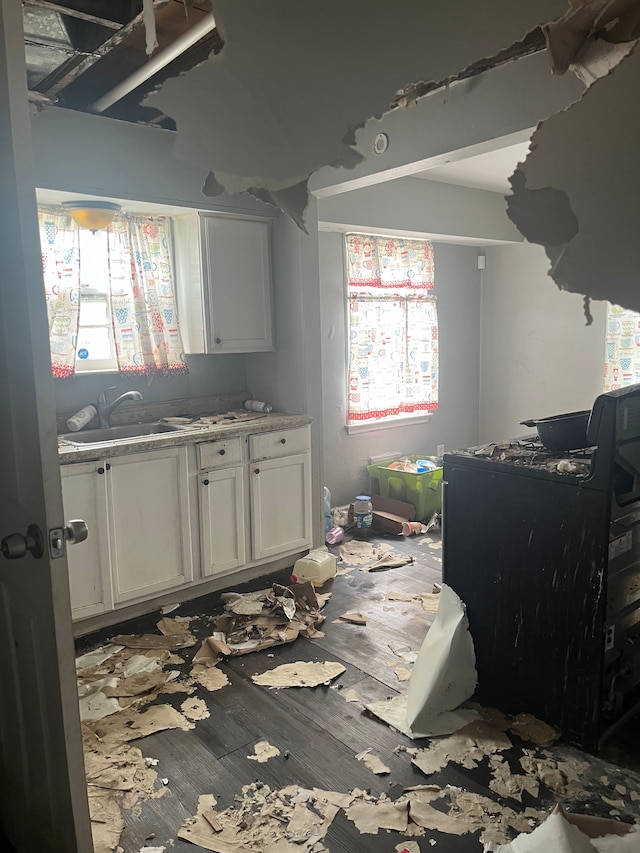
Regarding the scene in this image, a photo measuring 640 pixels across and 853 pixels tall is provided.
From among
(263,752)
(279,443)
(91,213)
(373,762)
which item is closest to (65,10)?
(91,213)

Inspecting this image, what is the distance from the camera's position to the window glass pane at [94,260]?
11.0 feet

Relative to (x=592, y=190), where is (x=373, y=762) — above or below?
below

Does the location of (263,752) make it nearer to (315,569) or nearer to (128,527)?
(128,527)

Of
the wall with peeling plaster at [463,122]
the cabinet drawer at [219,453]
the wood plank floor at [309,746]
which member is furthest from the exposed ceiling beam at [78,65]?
the wood plank floor at [309,746]

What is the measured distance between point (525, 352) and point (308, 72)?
17.5ft

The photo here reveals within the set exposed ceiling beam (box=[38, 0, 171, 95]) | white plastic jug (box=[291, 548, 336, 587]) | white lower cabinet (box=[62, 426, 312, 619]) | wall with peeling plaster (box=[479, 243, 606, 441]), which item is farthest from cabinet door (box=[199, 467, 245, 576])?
wall with peeling plaster (box=[479, 243, 606, 441])

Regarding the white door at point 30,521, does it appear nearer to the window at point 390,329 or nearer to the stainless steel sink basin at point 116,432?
the stainless steel sink basin at point 116,432

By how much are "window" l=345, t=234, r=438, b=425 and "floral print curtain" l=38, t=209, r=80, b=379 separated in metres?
2.00

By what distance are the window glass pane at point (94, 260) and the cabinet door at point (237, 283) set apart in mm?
537

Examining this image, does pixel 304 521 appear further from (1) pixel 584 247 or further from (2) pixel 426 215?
(1) pixel 584 247

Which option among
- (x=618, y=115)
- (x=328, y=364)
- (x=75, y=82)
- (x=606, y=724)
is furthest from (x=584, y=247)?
(x=328, y=364)

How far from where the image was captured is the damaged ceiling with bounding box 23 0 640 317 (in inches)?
15.9

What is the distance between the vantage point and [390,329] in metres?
4.87

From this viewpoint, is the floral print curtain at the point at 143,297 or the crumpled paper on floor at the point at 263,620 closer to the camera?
the crumpled paper on floor at the point at 263,620
